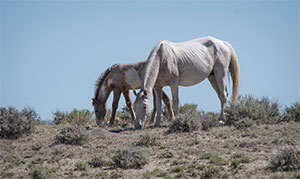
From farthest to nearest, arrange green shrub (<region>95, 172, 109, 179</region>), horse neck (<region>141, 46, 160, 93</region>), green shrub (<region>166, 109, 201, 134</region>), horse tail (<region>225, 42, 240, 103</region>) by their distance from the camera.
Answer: horse tail (<region>225, 42, 240, 103</region>)
horse neck (<region>141, 46, 160, 93</region>)
green shrub (<region>166, 109, 201, 134</region>)
green shrub (<region>95, 172, 109, 179</region>)

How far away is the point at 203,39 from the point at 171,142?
17.4ft

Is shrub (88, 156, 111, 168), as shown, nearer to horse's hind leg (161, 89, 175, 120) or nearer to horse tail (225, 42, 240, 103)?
horse's hind leg (161, 89, 175, 120)

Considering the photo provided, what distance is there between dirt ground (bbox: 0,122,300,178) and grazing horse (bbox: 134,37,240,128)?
133 cm

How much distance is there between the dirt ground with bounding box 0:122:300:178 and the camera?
25.3 feet

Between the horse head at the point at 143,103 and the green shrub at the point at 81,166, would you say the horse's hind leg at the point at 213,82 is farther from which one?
the green shrub at the point at 81,166

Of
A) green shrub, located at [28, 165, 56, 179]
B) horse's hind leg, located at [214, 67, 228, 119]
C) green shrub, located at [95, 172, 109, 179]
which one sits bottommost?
green shrub, located at [95, 172, 109, 179]

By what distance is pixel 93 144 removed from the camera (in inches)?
408

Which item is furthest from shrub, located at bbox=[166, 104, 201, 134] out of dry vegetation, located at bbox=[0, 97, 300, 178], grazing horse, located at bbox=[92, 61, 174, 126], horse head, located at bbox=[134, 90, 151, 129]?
grazing horse, located at bbox=[92, 61, 174, 126]

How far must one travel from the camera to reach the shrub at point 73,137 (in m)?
10.5

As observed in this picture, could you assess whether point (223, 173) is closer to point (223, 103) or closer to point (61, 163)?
point (61, 163)

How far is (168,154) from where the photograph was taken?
348 inches

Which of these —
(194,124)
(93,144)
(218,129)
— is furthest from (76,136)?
(218,129)

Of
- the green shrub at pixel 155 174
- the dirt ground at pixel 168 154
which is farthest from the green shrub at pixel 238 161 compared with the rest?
the green shrub at pixel 155 174

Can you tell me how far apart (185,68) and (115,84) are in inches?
125
